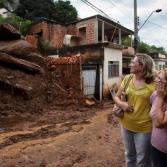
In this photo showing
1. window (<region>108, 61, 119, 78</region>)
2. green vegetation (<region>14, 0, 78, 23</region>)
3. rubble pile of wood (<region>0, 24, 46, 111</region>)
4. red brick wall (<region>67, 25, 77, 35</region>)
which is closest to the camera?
rubble pile of wood (<region>0, 24, 46, 111</region>)

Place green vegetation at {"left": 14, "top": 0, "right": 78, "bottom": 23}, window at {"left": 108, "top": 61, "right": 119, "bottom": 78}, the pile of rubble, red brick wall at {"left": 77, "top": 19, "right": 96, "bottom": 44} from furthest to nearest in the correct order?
green vegetation at {"left": 14, "top": 0, "right": 78, "bottom": 23}
red brick wall at {"left": 77, "top": 19, "right": 96, "bottom": 44}
window at {"left": 108, "top": 61, "right": 119, "bottom": 78}
the pile of rubble

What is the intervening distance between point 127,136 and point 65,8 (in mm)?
35177

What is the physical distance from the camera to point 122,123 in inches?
158

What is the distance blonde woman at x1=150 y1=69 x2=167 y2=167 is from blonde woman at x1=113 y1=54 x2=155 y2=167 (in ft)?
1.49

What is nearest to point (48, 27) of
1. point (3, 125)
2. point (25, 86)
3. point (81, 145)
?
point (25, 86)

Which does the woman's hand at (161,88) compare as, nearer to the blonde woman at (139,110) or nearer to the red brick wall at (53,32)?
the blonde woman at (139,110)

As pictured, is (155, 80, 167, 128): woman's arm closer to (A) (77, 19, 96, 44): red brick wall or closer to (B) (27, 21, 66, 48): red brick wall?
(A) (77, 19, 96, 44): red brick wall

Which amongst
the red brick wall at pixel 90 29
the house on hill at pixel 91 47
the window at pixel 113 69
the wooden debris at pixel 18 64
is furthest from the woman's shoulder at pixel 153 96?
the red brick wall at pixel 90 29

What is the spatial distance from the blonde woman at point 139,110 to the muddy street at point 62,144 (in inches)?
89.7

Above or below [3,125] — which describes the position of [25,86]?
above

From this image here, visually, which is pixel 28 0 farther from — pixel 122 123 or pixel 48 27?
pixel 122 123

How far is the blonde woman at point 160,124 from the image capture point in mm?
3166

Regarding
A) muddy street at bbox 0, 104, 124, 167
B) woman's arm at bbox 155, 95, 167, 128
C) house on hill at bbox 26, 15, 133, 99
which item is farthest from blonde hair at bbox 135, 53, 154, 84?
house on hill at bbox 26, 15, 133, 99

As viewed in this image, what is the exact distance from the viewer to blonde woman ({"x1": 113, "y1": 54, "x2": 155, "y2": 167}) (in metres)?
3.84
